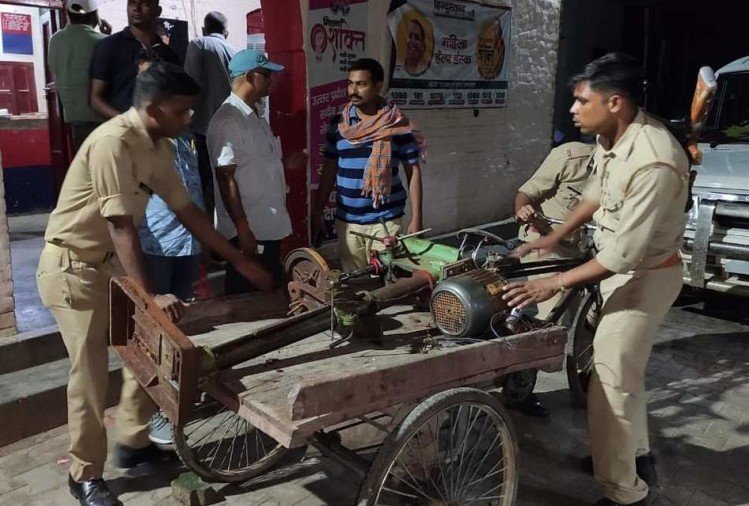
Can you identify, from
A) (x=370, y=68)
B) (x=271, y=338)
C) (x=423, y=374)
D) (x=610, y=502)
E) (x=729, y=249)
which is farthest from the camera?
(x=729, y=249)

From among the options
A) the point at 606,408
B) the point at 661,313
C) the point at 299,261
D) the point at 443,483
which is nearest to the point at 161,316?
the point at 299,261

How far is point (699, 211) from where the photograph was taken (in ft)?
19.1

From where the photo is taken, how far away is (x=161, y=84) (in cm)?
278

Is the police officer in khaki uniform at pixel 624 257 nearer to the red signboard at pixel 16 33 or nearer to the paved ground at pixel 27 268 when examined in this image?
the paved ground at pixel 27 268

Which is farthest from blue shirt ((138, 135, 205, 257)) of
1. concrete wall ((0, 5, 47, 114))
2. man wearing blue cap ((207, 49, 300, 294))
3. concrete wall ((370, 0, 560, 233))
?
concrete wall ((0, 5, 47, 114))

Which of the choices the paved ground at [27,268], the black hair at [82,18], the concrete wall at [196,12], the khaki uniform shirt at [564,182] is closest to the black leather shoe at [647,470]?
the khaki uniform shirt at [564,182]

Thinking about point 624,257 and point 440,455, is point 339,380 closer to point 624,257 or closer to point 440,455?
point 440,455

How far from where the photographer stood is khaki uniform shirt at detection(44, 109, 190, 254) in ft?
8.92

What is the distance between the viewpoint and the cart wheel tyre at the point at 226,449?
3.19 metres

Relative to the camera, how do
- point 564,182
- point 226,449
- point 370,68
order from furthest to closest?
point 564,182, point 370,68, point 226,449

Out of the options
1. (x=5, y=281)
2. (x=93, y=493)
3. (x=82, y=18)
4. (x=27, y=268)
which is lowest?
(x=93, y=493)

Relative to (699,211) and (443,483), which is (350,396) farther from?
(699,211)

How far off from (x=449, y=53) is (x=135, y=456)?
242 inches

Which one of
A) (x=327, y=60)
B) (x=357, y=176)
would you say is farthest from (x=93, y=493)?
(x=327, y=60)
